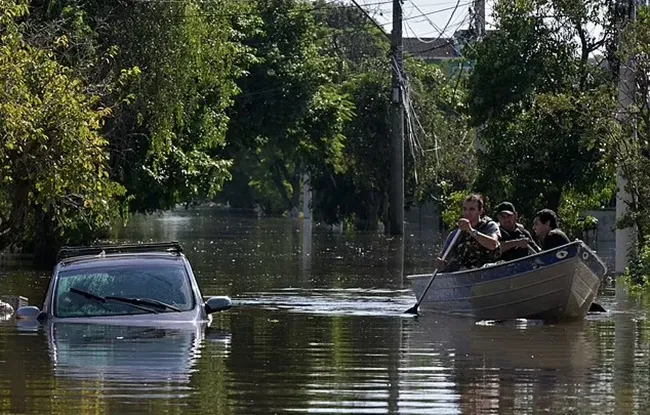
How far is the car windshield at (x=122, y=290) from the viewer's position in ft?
52.3

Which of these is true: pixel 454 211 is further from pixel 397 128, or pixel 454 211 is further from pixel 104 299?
pixel 104 299

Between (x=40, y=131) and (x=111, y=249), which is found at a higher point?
(x=40, y=131)

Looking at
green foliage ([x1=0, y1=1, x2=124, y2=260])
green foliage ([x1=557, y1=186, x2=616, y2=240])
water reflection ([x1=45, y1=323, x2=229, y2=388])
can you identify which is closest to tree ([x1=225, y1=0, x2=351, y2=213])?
green foliage ([x1=557, y1=186, x2=616, y2=240])

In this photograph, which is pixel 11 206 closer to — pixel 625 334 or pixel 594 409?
pixel 625 334

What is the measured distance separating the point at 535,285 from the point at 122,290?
6.87 metres

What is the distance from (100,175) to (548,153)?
16.6 m

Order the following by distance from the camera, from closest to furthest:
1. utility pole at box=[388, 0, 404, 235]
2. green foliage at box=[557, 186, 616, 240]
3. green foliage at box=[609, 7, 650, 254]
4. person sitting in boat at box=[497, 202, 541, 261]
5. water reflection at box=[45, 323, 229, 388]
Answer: water reflection at box=[45, 323, 229, 388] → person sitting in boat at box=[497, 202, 541, 261] → green foliage at box=[609, 7, 650, 254] → green foliage at box=[557, 186, 616, 240] → utility pole at box=[388, 0, 404, 235]

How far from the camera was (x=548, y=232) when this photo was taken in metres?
21.8

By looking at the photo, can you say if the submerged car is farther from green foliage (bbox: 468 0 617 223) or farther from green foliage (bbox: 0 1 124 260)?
green foliage (bbox: 468 0 617 223)

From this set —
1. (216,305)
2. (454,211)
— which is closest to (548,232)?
(216,305)

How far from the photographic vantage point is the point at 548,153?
3769cm

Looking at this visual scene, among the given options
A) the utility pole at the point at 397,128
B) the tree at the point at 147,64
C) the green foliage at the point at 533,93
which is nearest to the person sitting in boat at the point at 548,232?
the tree at the point at 147,64

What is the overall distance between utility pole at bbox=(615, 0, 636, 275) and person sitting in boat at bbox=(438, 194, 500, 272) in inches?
336

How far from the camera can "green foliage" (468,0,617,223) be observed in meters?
37.8
